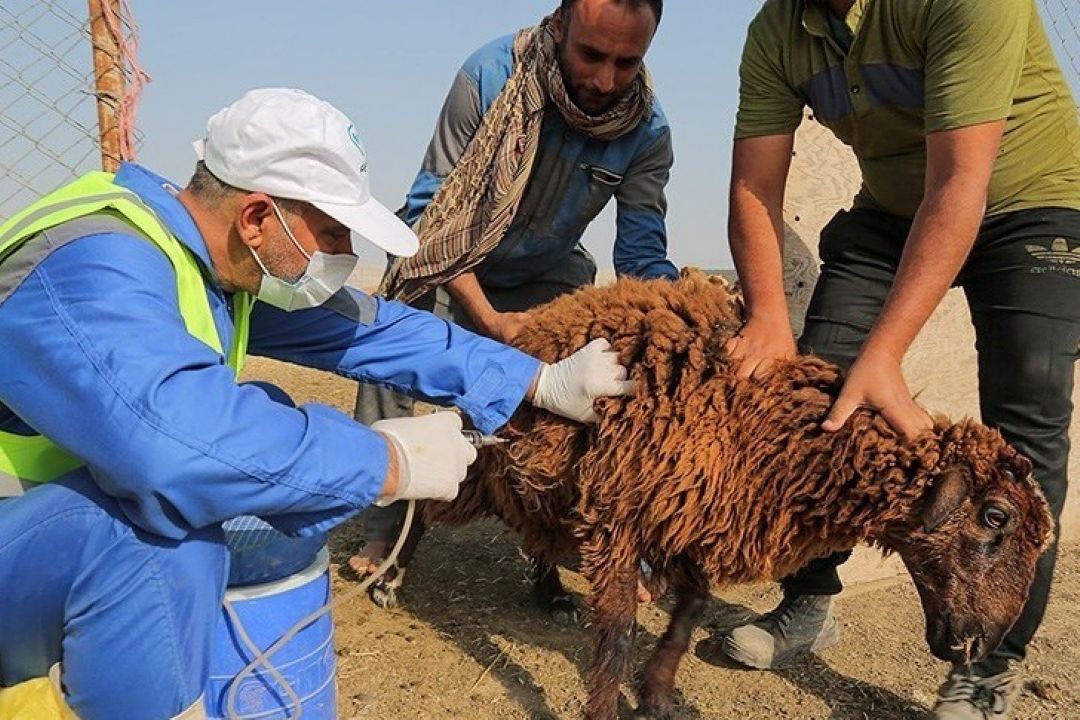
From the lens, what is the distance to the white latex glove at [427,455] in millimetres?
2566

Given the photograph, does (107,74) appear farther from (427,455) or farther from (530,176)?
(427,455)

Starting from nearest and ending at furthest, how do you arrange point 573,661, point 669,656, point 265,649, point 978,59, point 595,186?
1. point 265,649
2. point 978,59
3. point 669,656
4. point 573,661
5. point 595,186

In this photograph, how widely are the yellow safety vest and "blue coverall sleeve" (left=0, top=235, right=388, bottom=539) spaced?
10cm

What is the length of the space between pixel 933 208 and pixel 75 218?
2.37 m

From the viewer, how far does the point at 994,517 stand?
2.92 metres

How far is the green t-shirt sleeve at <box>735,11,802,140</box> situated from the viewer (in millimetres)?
3496

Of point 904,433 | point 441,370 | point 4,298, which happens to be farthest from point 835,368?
point 4,298

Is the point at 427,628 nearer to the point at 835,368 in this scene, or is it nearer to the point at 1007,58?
the point at 835,368

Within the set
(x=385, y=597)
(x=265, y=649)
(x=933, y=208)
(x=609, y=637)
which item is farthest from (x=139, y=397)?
(x=385, y=597)

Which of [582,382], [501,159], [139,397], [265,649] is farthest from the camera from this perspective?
[501,159]

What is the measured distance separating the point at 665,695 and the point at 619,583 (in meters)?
0.63

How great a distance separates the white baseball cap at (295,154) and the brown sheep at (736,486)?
112 cm

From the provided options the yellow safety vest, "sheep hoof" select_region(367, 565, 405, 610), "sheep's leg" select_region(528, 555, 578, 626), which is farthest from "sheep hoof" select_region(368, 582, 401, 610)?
the yellow safety vest

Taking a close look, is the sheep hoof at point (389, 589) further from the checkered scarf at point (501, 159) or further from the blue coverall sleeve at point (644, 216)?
the blue coverall sleeve at point (644, 216)
